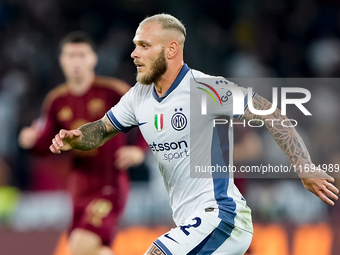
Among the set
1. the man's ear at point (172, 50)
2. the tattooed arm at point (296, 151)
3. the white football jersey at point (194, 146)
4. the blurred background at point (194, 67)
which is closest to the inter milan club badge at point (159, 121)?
the white football jersey at point (194, 146)

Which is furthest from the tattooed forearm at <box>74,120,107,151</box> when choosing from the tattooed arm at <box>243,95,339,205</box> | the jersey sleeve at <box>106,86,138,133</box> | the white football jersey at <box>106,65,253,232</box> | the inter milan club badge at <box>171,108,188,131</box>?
the tattooed arm at <box>243,95,339,205</box>

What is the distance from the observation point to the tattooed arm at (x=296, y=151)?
3.27 meters

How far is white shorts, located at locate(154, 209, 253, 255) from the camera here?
3.29m

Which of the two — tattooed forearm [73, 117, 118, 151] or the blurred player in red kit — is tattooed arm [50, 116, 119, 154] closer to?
tattooed forearm [73, 117, 118, 151]

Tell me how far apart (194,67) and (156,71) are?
7.08 m

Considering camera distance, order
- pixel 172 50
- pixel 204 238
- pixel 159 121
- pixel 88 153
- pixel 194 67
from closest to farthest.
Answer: pixel 204 238 < pixel 159 121 < pixel 172 50 < pixel 88 153 < pixel 194 67

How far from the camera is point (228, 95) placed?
353cm

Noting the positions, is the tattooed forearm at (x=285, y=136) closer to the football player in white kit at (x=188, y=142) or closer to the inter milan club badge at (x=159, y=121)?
the football player in white kit at (x=188, y=142)

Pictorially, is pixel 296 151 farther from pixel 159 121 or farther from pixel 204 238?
pixel 159 121

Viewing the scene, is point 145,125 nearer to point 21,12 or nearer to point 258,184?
point 258,184

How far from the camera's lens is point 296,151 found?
3359 millimetres

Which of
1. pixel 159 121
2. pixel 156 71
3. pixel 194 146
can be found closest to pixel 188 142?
pixel 194 146

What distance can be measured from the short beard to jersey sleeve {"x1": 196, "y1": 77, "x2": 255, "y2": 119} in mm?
300

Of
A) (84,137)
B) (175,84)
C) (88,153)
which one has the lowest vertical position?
(88,153)
